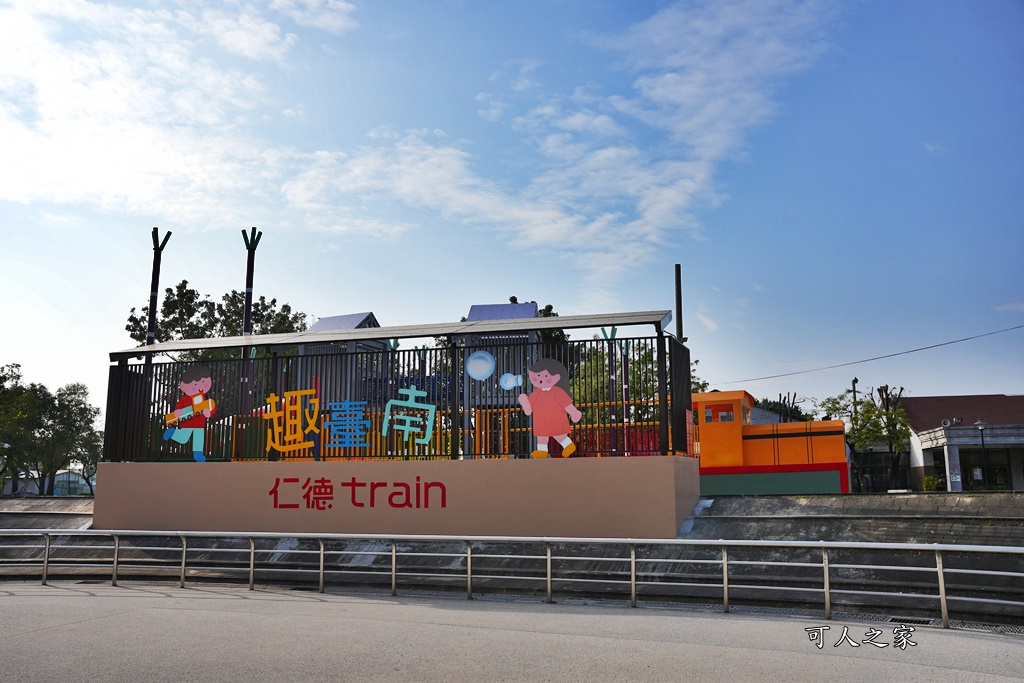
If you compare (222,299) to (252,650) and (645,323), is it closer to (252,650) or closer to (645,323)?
(645,323)

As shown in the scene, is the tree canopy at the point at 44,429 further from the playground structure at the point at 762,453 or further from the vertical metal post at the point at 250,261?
the playground structure at the point at 762,453

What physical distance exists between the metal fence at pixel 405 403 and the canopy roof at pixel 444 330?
1.00ft

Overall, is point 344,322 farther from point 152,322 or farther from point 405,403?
point 405,403

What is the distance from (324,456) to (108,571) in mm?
4066

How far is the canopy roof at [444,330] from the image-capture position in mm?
14703

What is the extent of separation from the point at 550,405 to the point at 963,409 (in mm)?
38623

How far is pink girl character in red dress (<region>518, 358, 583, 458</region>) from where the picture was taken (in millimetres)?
14664

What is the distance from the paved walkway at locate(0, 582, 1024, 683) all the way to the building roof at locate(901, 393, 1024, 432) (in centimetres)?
3792

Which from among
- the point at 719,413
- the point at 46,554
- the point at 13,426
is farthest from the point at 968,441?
the point at 13,426

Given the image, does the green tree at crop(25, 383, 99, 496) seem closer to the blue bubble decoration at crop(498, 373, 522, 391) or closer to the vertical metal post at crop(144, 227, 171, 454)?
the vertical metal post at crop(144, 227, 171, 454)

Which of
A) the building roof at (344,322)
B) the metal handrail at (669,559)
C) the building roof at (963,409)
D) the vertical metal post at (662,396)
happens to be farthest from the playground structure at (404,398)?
the building roof at (963,409)

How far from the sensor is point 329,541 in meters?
15.6

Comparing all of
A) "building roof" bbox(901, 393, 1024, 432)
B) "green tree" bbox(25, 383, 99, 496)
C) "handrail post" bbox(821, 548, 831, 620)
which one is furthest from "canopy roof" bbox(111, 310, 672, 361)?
"green tree" bbox(25, 383, 99, 496)

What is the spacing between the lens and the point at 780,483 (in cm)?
1934
